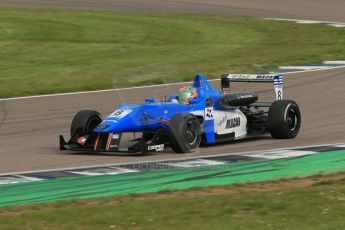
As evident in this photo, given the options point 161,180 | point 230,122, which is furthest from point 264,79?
point 161,180

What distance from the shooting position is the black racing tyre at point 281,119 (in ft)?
49.2

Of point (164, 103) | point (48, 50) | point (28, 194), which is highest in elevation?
point (48, 50)

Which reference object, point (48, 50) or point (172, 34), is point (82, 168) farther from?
point (172, 34)

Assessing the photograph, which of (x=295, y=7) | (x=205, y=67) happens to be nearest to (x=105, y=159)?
(x=205, y=67)

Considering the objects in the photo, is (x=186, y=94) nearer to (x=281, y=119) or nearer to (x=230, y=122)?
(x=230, y=122)

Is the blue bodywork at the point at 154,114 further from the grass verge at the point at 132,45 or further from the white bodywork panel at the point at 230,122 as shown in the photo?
the grass verge at the point at 132,45

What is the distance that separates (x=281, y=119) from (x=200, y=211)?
5.92m

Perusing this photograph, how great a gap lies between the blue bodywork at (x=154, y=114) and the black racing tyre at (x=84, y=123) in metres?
0.50

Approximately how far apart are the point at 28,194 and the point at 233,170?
2799 mm

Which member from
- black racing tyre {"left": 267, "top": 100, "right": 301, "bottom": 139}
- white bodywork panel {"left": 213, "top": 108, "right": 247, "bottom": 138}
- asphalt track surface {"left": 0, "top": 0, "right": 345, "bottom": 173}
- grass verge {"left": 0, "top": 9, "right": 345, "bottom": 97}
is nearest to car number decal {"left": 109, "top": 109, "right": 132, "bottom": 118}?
asphalt track surface {"left": 0, "top": 0, "right": 345, "bottom": 173}

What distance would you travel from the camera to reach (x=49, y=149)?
14805 millimetres

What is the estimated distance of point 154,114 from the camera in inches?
557

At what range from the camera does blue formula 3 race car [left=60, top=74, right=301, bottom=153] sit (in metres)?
13.8

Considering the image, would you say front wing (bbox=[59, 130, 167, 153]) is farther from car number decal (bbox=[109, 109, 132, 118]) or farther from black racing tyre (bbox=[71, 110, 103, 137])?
car number decal (bbox=[109, 109, 132, 118])
